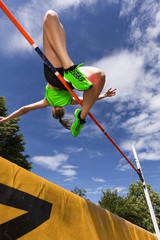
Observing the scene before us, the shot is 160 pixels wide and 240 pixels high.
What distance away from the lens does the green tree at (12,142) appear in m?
16.1

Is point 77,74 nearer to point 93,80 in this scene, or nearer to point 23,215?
point 93,80

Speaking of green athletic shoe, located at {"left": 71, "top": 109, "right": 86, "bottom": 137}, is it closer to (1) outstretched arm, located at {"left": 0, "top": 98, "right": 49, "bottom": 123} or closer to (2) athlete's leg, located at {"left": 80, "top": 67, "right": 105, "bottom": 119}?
(2) athlete's leg, located at {"left": 80, "top": 67, "right": 105, "bottom": 119}

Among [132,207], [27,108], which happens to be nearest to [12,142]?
[27,108]

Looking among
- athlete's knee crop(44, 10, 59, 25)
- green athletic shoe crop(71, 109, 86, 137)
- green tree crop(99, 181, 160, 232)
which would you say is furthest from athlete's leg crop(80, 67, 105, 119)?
green tree crop(99, 181, 160, 232)

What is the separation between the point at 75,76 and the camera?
2.15 m

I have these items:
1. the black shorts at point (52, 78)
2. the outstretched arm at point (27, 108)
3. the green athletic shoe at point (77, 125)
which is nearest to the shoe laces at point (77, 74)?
the black shorts at point (52, 78)

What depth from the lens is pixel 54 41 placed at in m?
2.07

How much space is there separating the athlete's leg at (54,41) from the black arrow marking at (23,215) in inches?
58.4

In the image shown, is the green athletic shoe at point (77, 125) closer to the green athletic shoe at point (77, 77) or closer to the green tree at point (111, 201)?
the green athletic shoe at point (77, 77)

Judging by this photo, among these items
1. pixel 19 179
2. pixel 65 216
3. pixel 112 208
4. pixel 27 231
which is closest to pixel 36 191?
pixel 19 179

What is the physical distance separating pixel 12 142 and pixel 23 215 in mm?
17157

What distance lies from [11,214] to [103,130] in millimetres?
3063

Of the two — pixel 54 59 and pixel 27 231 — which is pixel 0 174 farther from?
pixel 54 59

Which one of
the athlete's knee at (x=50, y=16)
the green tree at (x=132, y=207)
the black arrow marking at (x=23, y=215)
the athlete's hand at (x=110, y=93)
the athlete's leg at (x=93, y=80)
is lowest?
the black arrow marking at (x=23, y=215)
